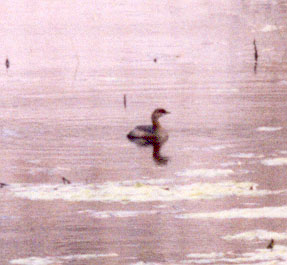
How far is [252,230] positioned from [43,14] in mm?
54200

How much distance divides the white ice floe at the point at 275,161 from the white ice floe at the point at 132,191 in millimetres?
1890

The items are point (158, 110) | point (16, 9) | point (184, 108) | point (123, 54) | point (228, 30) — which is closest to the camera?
point (158, 110)

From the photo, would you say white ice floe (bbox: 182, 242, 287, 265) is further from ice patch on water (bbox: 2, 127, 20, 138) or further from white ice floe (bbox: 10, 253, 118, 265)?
ice patch on water (bbox: 2, 127, 20, 138)

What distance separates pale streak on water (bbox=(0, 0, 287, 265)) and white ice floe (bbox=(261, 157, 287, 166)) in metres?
0.08

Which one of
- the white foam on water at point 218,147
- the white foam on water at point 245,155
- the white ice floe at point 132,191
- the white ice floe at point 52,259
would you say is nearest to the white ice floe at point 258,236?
the white ice floe at point 52,259

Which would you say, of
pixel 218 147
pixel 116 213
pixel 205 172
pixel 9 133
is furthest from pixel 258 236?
pixel 9 133

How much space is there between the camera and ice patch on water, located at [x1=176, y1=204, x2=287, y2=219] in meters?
15.9

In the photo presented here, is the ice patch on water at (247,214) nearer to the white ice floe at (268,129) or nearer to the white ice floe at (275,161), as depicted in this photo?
the white ice floe at (275,161)

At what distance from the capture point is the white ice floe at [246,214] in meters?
15.9

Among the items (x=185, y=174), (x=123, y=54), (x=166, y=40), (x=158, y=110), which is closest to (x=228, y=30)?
(x=166, y=40)

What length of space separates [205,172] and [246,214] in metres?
3.42

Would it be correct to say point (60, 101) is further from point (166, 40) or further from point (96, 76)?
point (166, 40)

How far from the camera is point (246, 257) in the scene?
45.2 feet

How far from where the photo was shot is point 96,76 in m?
35.4
